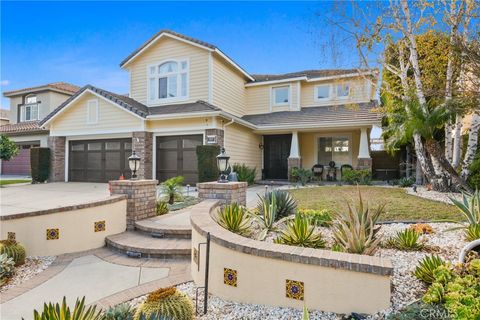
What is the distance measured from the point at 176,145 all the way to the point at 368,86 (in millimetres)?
11035

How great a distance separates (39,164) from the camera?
15828 millimetres

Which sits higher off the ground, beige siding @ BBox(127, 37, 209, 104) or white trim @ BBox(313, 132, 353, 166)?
beige siding @ BBox(127, 37, 209, 104)

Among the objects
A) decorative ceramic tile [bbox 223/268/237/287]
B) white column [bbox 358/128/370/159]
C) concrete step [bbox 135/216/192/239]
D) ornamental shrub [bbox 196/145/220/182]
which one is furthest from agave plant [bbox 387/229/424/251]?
white column [bbox 358/128/370/159]

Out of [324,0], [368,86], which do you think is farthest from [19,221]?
[368,86]

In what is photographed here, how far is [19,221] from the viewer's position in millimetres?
5469

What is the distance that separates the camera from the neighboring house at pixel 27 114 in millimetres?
20280

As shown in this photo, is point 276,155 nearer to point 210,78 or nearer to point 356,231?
point 210,78

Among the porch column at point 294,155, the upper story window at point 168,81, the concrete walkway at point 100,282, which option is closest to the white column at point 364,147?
the porch column at point 294,155

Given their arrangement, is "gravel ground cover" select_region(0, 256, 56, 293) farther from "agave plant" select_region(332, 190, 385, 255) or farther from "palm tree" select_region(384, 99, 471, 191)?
"palm tree" select_region(384, 99, 471, 191)

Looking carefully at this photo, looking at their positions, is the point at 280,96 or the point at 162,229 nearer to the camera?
the point at 162,229

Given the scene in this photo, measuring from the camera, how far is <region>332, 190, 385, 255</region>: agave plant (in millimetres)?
3625

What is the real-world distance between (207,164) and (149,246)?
7038 mm

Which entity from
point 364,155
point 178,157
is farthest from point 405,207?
point 178,157

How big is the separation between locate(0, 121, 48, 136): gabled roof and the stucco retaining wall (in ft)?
52.8
